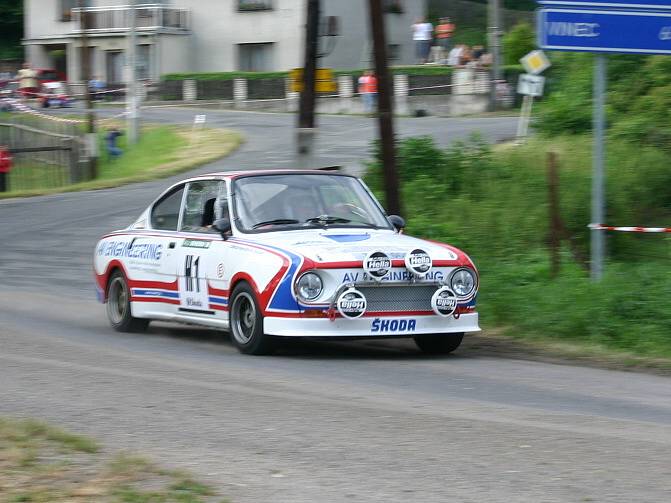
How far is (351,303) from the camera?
10.2 metres

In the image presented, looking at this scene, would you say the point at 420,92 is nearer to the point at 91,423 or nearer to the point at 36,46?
the point at 36,46

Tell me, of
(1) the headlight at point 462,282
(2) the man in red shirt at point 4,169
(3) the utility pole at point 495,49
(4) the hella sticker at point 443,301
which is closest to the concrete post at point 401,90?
(3) the utility pole at point 495,49

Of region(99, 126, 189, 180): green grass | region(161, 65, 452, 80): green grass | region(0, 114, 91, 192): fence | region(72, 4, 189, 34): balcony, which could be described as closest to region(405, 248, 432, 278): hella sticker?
region(99, 126, 189, 180): green grass

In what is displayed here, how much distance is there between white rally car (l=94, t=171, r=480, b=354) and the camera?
1023 cm

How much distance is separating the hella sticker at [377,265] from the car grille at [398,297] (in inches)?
4.6

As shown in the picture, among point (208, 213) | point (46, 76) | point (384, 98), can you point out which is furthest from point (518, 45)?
point (208, 213)

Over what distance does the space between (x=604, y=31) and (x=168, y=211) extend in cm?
479

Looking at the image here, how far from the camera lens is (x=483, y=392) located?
8.79 metres

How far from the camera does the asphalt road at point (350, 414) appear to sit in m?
6.08

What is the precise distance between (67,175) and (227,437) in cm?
3172

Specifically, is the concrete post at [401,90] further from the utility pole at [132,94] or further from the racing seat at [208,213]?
the racing seat at [208,213]

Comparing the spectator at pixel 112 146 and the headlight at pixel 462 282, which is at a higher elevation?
the headlight at pixel 462 282

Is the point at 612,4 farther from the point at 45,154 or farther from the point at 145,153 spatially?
the point at 45,154

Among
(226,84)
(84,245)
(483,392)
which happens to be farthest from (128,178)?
(483,392)
